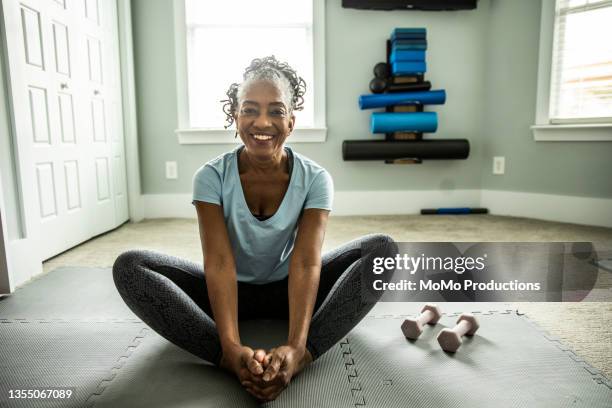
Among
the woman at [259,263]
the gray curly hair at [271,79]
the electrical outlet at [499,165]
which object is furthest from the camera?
the electrical outlet at [499,165]

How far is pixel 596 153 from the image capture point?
2721mm

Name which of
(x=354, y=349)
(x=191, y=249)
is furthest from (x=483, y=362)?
(x=191, y=249)

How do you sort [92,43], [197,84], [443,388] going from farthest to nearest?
[197,84], [92,43], [443,388]

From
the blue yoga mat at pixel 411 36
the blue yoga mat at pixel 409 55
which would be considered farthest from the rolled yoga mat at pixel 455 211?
the blue yoga mat at pixel 411 36

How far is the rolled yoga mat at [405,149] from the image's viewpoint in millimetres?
3035

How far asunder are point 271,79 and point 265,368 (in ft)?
2.23

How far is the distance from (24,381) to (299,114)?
253 cm

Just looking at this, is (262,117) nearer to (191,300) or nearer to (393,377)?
(191,300)

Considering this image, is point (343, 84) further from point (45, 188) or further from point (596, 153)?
point (45, 188)

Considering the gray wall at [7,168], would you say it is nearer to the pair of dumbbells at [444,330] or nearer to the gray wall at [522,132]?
the pair of dumbbells at [444,330]

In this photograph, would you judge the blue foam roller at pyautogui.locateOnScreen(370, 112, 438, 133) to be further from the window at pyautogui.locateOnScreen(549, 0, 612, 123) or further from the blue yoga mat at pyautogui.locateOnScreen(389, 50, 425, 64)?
the window at pyautogui.locateOnScreen(549, 0, 612, 123)

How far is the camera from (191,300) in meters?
1.02

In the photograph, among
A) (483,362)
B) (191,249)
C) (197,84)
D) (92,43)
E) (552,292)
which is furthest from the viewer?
(197,84)

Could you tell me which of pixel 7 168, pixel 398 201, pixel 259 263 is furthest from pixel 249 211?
pixel 398 201
